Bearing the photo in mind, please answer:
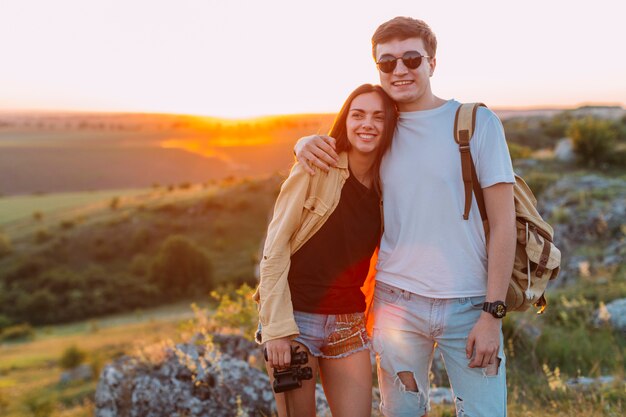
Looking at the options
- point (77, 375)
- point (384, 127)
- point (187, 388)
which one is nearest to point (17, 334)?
point (77, 375)

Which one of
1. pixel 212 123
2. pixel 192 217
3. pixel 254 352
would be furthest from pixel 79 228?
pixel 212 123

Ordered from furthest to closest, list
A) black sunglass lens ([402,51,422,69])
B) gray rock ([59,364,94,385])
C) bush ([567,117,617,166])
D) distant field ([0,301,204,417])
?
gray rock ([59,364,94,385]) < bush ([567,117,617,166]) < distant field ([0,301,204,417]) < black sunglass lens ([402,51,422,69])

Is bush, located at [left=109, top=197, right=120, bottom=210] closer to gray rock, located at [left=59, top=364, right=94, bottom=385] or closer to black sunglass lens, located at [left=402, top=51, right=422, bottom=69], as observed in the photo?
gray rock, located at [left=59, top=364, right=94, bottom=385]

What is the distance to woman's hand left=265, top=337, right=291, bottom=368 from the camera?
113 inches

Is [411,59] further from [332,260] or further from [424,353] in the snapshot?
[424,353]

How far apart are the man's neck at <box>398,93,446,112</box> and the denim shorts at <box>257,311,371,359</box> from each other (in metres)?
1.14

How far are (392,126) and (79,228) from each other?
68131 mm


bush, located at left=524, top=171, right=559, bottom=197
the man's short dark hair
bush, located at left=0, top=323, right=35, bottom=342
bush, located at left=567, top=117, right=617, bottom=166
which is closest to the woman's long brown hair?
the man's short dark hair

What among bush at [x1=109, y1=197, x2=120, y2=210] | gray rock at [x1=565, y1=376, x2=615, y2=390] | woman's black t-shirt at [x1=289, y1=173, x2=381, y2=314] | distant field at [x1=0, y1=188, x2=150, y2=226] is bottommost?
distant field at [x1=0, y1=188, x2=150, y2=226]

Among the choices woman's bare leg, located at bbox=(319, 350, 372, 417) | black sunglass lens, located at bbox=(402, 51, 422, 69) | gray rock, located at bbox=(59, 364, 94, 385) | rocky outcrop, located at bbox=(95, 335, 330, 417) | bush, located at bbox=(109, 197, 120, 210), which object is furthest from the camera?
bush, located at bbox=(109, 197, 120, 210)

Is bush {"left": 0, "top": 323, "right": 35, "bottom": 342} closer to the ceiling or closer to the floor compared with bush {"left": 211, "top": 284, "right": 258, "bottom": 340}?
closer to the floor

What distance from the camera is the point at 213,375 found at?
477cm

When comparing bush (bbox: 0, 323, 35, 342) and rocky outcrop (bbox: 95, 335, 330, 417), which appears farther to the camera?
bush (bbox: 0, 323, 35, 342)

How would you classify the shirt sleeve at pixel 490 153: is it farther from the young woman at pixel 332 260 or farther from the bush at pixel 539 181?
the bush at pixel 539 181
